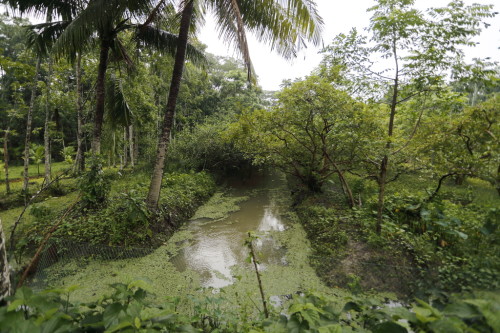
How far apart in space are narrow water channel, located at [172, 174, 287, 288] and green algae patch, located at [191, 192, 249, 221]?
19cm

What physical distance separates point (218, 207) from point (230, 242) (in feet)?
9.62

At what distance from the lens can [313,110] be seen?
6.39 m

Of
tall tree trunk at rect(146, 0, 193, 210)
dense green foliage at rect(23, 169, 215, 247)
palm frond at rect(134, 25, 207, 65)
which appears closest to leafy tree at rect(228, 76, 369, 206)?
tall tree trunk at rect(146, 0, 193, 210)

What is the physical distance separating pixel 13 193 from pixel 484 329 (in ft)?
38.9

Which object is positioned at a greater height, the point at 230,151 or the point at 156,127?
the point at 156,127

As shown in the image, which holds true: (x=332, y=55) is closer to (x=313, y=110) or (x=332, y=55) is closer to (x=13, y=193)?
(x=313, y=110)

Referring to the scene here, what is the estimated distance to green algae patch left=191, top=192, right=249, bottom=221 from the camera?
7.81 m

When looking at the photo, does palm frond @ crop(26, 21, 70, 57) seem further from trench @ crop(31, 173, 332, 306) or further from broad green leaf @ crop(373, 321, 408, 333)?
broad green leaf @ crop(373, 321, 408, 333)

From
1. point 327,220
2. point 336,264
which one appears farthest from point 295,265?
point 327,220

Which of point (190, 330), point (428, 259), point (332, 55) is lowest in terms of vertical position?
point (428, 259)

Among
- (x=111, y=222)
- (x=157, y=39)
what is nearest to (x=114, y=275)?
(x=111, y=222)

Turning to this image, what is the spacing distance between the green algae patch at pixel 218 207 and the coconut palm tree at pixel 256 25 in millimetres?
2278

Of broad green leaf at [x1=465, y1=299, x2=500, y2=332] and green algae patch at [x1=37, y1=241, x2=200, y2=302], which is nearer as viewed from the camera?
broad green leaf at [x1=465, y1=299, x2=500, y2=332]

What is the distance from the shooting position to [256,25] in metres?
5.53
